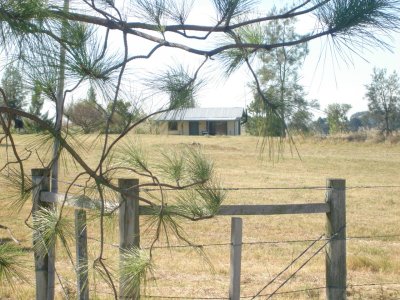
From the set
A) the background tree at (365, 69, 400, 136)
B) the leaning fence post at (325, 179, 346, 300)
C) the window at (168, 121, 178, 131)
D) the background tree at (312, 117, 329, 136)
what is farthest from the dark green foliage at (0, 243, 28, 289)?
the background tree at (365, 69, 400, 136)

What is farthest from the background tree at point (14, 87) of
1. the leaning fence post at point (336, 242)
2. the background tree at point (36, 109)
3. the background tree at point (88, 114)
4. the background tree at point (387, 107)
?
the background tree at point (387, 107)

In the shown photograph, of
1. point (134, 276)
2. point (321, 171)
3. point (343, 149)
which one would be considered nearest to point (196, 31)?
point (134, 276)

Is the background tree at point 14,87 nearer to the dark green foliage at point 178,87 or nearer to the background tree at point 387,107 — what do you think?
the dark green foliage at point 178,87

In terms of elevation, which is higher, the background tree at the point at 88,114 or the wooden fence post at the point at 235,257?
the background tree at the point at 88,114

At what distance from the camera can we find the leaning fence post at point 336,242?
3.97 meters

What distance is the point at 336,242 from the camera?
3.98 meters

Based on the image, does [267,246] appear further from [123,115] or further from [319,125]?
[123,115]

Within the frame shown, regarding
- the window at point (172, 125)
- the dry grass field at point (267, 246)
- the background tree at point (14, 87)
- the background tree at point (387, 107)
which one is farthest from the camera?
the background tree at point (387, 107)

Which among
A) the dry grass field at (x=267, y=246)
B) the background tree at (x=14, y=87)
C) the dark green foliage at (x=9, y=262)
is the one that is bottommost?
the dry grass field at (x=267, y=246)

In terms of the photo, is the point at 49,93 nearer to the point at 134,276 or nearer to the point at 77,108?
the point at 77,108

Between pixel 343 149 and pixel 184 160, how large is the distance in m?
27.6

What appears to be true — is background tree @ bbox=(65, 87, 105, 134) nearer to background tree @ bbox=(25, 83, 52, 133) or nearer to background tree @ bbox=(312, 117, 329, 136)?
background tree @ bbox=(25, 83, 52, 133)

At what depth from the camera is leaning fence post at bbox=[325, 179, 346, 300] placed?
13.0 feet

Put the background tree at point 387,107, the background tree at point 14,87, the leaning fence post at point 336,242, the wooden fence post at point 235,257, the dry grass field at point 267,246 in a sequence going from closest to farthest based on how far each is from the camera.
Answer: the background tree at point 14,87
the wooden fence post at point 235,257
the leaning fence post at point 336,242
the dry grass field at point 267,246
the background tree at point 387,107
